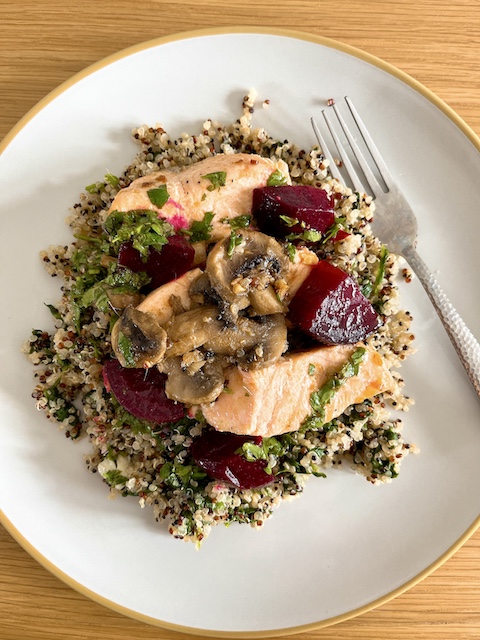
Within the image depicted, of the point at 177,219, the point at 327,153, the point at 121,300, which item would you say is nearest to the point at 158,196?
the point at 177,219

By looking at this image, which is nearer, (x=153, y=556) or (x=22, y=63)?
(x=153, y=556)

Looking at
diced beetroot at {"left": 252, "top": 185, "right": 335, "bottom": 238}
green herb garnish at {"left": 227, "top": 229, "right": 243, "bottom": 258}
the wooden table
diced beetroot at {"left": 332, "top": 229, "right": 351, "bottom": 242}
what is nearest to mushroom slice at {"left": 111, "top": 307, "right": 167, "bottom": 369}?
green herb garnish at {"left": 227, "top": 229, "right": 243, "bottom": 258}

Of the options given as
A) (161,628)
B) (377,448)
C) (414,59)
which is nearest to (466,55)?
(414,59)

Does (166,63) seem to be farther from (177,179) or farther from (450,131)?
(450,131)

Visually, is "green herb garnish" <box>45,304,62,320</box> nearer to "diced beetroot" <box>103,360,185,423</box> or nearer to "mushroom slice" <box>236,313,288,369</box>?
"diced beetroot" <box>103,360,185,423</box>

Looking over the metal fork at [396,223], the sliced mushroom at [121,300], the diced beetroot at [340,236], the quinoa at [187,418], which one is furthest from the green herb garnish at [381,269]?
the sliced mushroom at [121,300]

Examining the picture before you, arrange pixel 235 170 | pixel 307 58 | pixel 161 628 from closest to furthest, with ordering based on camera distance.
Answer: pixel 235 170 → pixel 307 58 → pixel 161 628

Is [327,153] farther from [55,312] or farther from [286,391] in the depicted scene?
[55,312]
